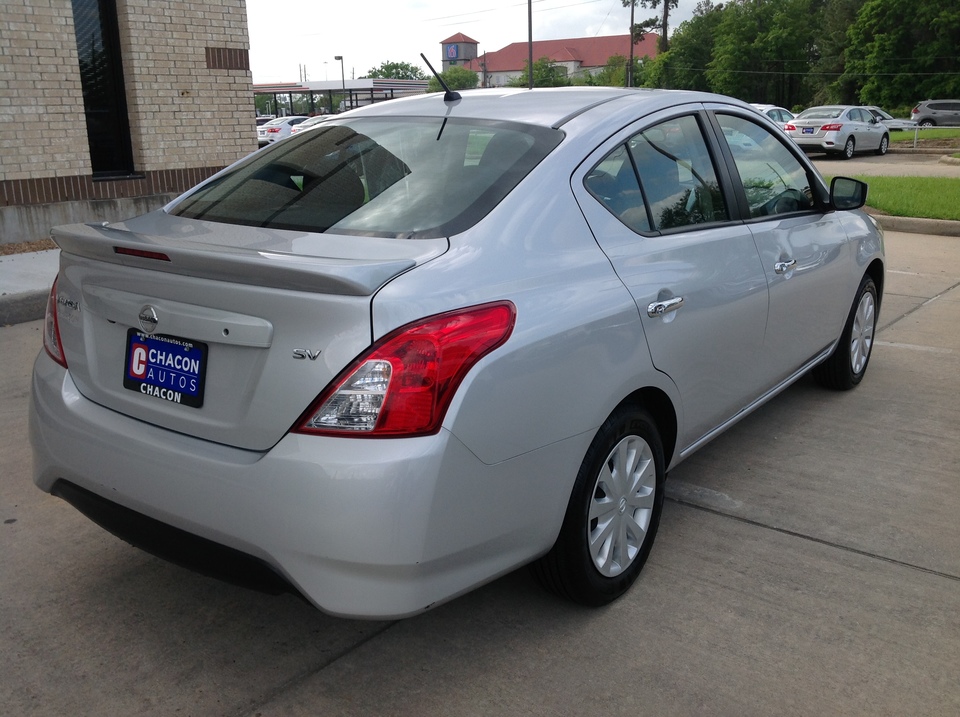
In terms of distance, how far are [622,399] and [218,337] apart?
124 cm

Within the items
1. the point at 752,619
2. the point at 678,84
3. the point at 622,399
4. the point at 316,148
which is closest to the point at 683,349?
the point at 622,399

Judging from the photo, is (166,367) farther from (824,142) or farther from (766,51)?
(766,51)

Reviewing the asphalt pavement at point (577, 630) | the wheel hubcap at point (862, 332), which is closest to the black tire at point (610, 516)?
the asphalt pavement at point (577, 630)

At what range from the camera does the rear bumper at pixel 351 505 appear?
7.20 feet

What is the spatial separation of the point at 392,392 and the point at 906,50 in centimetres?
6438

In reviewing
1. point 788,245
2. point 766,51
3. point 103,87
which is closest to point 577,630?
point 788,245

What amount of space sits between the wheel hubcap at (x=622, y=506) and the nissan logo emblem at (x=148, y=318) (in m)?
1.38

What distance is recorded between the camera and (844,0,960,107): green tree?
55.1 metres

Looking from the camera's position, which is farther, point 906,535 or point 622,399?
point 906,535

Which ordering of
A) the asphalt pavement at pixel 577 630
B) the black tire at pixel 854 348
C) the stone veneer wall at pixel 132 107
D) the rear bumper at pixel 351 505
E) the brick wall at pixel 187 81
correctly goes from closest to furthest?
the rear bumper at pixel 351 505, the asphalt pavement at pixel 577 630, the black tire at pixel 854 348, the stone veneer wall at pixel 132 107, the brick wall at pixel 187 81

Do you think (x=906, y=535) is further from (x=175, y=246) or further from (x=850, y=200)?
(x=175, y=246)

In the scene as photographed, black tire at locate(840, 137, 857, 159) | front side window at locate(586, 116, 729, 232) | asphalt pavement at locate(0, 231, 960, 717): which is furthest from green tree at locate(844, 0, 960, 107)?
asphalt pavement at locate(0, 231, 960, 717)

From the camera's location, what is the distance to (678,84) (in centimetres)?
7150

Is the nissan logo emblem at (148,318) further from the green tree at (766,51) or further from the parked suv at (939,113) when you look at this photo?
the green tree at (766,51)
